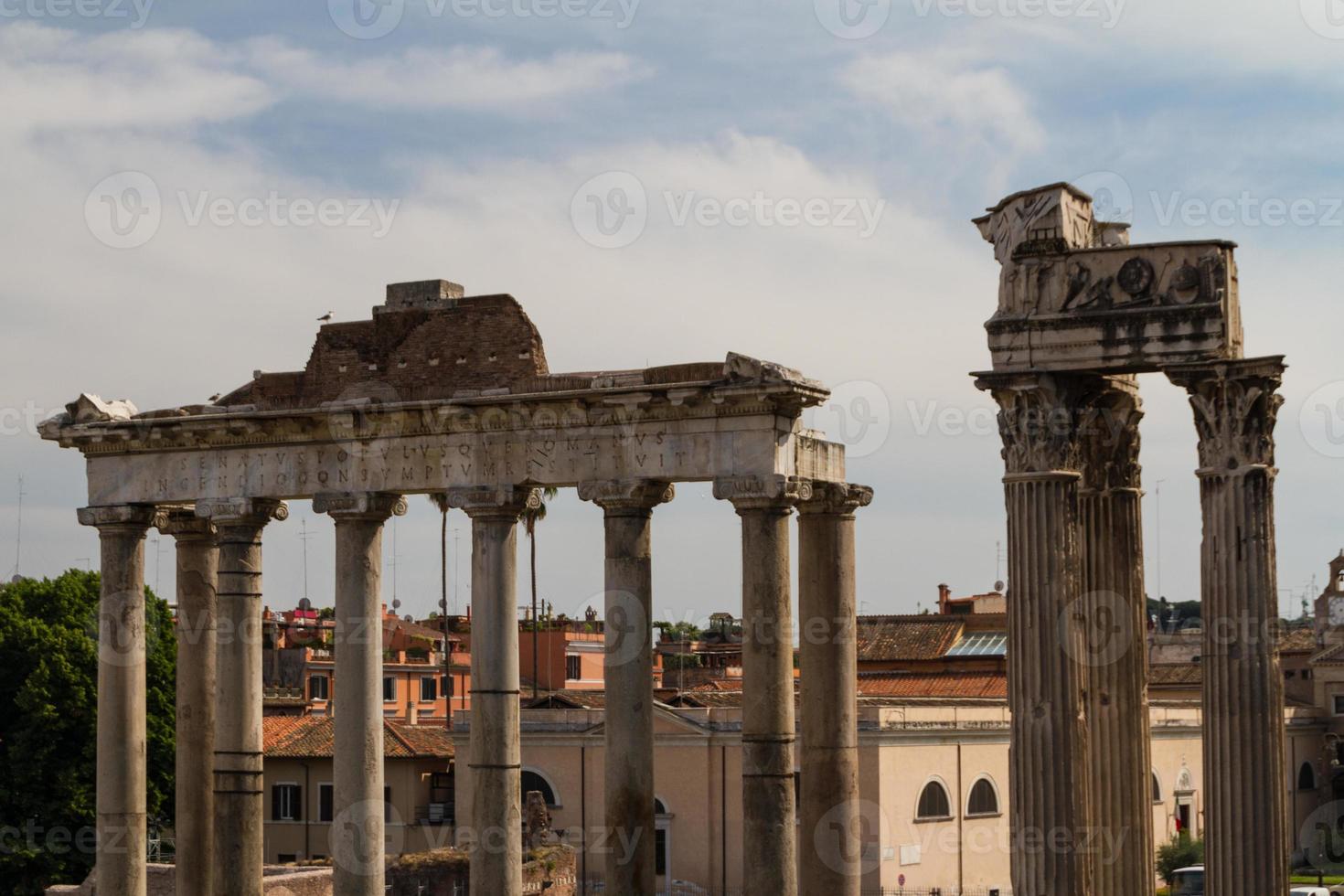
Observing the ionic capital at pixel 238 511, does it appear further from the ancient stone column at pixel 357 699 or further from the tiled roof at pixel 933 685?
the tiled roof at pixel 933 685

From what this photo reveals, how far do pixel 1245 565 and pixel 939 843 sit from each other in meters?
34.8

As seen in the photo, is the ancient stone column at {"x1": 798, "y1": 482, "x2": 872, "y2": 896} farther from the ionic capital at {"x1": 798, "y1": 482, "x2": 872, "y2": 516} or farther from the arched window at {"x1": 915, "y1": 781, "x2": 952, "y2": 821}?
the arched window at {"x1": 915, "y1": 781, "x2": 952, "y2": 821}

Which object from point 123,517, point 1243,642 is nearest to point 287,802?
point 123,517

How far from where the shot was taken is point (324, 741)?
209 ft

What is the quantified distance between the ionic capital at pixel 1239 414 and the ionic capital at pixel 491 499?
1127 centimetres

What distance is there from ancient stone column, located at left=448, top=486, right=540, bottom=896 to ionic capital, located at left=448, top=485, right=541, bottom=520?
1 cm

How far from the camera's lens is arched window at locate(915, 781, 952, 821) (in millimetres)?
54250

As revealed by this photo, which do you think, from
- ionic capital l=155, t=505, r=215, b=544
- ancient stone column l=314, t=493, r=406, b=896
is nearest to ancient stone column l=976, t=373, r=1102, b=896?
ancient stone column l=314, t=493, r=406, b=896

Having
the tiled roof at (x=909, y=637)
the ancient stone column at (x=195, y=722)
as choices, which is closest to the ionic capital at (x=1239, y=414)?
the ancient stone column at (x=195, y=722)

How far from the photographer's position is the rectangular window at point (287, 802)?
210ft

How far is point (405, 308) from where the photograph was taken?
30.7 metres

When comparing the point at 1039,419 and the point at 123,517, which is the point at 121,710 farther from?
the point at 1039,419

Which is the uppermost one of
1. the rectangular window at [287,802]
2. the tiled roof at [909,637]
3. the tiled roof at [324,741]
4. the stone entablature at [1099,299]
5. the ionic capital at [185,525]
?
the stone entablature at [1099,299]

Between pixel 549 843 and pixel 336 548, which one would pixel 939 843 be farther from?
pixel 336 548
